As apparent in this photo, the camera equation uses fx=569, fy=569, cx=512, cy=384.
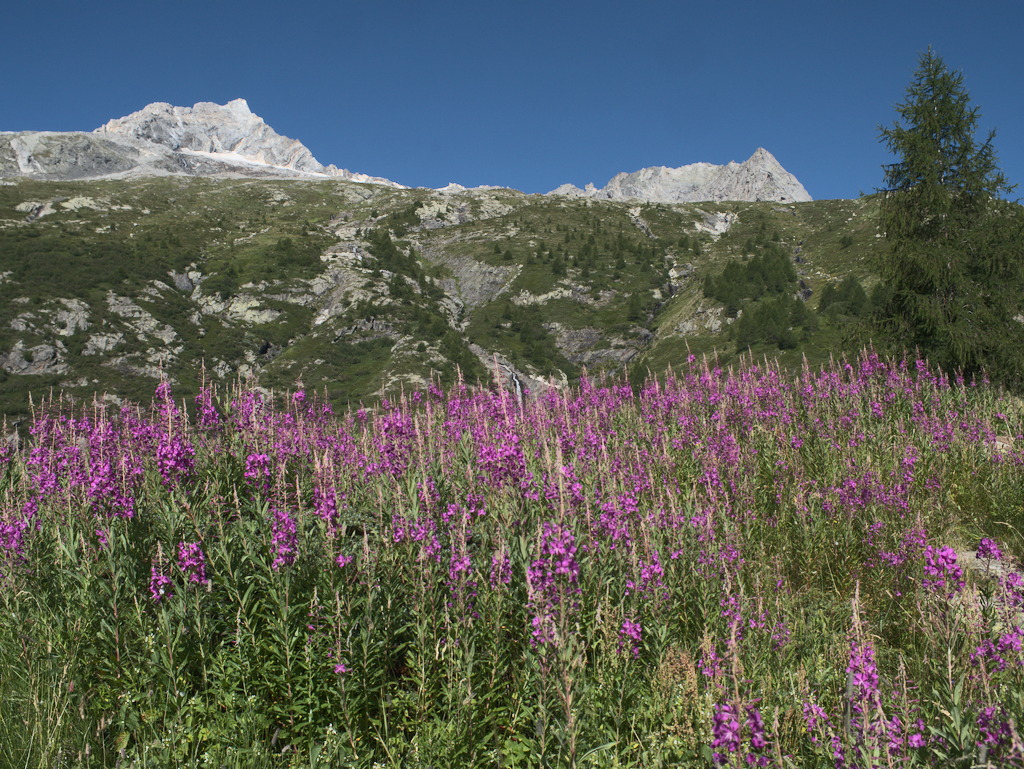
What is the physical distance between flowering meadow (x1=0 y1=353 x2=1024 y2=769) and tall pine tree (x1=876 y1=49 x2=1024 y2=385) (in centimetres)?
1190

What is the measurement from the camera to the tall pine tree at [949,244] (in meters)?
15.9

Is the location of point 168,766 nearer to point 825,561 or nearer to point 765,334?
point 825,561

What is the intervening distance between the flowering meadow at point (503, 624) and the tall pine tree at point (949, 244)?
1190cm

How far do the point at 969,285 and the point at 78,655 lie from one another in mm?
21231

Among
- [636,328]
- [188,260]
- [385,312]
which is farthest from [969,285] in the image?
[188,260]

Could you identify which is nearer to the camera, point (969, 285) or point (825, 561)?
point (825, 561)

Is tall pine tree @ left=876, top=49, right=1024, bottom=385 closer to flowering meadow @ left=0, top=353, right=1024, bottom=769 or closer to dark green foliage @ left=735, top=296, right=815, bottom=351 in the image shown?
flowering meadow @ left=0, top=353, right=1024, bottom=769

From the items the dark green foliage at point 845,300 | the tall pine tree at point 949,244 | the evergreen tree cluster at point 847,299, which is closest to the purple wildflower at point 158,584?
the tall pine tree at point 949,244

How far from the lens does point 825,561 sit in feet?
19.0

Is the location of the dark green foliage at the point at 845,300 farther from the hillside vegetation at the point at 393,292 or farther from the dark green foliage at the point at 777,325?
the dark green foliage at the point at 777,325

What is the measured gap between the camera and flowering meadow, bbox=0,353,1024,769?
10.3 ft

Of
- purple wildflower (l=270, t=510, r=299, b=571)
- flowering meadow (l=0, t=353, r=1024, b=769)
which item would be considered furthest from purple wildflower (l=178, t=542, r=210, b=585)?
purple wildflower (l=270, t=510, r=299, b=571)

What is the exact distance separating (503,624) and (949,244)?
19.3 metres

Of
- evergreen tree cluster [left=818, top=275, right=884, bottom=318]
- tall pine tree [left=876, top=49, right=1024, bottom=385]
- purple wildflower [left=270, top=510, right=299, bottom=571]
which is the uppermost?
evergreen tree cluster [left=818, top=275, right=884, bottom=318]
